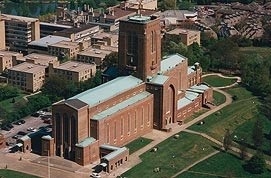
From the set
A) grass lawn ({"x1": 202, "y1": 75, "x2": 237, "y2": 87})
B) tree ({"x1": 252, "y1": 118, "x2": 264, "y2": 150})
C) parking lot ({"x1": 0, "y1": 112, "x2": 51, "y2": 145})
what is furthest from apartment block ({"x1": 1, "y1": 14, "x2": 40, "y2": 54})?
tree ({"x1": 252, "y1": 118, "x2": 264, "y2": 150})

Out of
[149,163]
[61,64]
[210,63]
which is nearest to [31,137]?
[149,163]

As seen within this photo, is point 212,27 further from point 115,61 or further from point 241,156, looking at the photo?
point 241,156

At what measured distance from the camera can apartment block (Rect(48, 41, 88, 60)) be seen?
14712cm

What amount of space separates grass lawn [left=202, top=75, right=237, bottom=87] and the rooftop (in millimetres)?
31967

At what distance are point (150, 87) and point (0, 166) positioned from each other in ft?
90.1

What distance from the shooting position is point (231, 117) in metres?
118

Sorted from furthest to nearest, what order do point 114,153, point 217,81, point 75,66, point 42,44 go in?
point 42,44 → point 217,81 → point 75,66 → point 114,153

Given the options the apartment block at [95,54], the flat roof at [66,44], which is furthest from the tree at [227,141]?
the flat roof at [66,44]

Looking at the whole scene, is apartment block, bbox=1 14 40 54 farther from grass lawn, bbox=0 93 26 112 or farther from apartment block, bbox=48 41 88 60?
grass lawn, bbox=0 93 26 112

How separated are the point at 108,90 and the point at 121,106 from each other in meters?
3.32

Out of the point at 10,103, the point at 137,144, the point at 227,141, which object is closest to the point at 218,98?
the point at 227,141

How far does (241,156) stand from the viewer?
10244 centimetres

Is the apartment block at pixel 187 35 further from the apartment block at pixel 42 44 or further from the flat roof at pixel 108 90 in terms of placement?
the flat roof at pixel 108 90

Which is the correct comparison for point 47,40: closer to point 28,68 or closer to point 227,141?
point 28,68
